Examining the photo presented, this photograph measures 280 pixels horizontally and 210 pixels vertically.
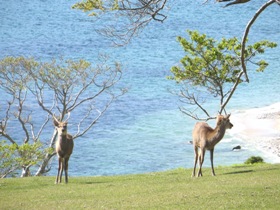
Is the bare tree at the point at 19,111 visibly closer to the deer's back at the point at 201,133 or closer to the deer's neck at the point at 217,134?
the deer's back at the point at 201,133

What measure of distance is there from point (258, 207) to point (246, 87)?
5634 cm

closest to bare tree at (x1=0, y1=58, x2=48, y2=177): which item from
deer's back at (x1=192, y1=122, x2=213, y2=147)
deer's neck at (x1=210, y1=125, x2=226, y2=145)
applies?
deer's back at (x1=192, y1=122, x2=213, y2=147)

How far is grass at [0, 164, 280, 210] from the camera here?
43.5 feet

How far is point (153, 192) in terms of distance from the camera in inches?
589

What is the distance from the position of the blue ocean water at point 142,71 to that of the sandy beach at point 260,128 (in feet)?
2.74

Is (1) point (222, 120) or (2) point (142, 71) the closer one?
(1) point (222, 120)

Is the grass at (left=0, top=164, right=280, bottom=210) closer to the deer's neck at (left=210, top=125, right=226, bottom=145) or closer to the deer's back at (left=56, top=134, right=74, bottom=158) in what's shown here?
the deer's back at (left=56, top=134, right=74, bottom=158)

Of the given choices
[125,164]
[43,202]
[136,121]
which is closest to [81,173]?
[125,164]

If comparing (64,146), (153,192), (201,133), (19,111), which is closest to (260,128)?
(19,111)

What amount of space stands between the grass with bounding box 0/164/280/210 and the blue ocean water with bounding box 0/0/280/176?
11363mm

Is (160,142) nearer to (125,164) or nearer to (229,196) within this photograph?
(125,164)

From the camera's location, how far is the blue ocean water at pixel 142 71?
143 ft

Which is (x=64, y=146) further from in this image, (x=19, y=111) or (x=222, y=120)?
(x=19, y=111)

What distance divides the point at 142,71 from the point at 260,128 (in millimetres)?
27990
